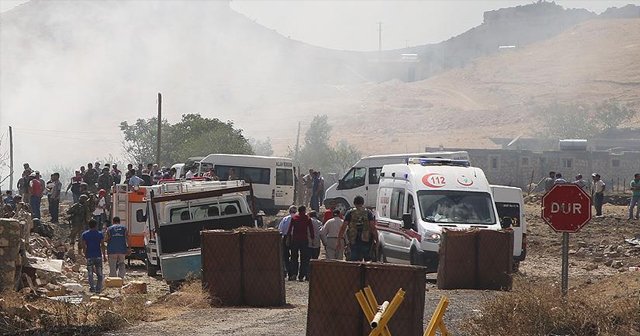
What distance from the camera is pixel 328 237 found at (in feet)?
74.7

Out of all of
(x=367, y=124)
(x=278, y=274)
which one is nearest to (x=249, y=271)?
(x=278, y=274)

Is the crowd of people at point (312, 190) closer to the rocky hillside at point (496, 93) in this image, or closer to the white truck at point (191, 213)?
the white truck at point (191, 213)

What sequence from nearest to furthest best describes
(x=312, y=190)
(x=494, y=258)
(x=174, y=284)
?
(x=494, y=258) < (x=174, y=284) < (x=312, y=190)

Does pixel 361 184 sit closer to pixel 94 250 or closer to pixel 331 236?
pixel 331 236

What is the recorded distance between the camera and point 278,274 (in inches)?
691

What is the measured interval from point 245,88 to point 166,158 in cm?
9719

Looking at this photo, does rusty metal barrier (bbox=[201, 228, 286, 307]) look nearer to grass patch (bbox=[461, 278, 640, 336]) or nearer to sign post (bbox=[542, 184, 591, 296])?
grass patch (bbox=[461, 278, 640, 336])

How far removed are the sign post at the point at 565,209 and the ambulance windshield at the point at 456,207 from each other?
6497mm

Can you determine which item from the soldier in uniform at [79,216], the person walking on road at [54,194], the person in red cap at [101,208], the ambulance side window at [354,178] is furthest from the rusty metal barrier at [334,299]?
the ambulance side window at [354,178]

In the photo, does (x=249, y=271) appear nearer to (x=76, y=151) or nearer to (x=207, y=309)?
(x=207, y=309)

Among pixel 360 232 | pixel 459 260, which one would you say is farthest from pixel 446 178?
pixel 459 260

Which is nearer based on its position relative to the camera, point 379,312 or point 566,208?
point 379,312

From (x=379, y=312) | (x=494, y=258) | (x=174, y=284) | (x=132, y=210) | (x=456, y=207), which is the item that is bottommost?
(x=174, y=284)

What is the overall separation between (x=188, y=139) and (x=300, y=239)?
4830 cm
